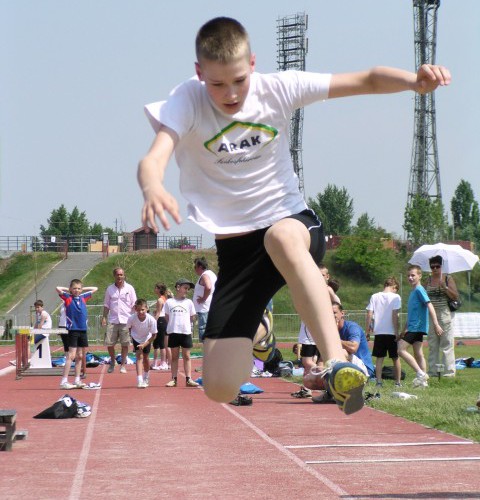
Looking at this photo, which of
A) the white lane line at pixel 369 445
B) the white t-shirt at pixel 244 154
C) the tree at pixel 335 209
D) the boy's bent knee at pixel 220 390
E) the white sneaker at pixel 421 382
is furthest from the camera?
the tree at pixel 335 209

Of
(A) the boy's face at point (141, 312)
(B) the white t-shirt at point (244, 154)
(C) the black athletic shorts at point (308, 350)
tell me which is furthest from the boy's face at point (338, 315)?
(B) the white t-shirt at point (244, 154)

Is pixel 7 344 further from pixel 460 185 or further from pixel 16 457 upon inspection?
pixel 460 185

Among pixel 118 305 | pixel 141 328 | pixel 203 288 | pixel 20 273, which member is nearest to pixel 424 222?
pixel 20 273

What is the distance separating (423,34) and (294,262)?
69.6 meters

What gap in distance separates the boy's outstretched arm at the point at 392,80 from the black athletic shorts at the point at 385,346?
29.2 feet

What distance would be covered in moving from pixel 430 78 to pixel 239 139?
90cm

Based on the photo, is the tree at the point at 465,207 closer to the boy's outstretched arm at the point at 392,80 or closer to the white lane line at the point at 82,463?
the white lane line at the point at 82,463

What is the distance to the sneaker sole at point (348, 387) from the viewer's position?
418 centimetres

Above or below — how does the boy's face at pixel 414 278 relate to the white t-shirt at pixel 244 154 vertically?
below

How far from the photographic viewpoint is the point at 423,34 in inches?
2803

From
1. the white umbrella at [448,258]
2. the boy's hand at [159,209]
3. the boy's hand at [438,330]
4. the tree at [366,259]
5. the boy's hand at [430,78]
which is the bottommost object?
the boy's hand at [438,330]

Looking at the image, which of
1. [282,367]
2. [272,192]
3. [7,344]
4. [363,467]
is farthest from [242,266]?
[7,344]

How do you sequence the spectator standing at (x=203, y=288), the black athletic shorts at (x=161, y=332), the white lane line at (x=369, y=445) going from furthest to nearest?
1. the black athletic shorts at (x=161, y=332)
2. the spectator standing at (x=203, y=288)
3. the white lane line at (x=369, y=445)

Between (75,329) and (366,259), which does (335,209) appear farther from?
(75,329)
